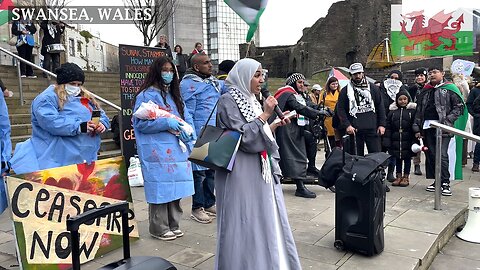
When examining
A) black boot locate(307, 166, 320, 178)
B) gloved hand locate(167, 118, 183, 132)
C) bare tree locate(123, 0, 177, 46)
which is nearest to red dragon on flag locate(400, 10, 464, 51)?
bare tree locate(123, 0, 177, 46)

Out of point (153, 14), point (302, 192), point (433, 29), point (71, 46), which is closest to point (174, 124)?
point (302, 192)

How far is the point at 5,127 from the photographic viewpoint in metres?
3.44

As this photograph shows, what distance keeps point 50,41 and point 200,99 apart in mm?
8063

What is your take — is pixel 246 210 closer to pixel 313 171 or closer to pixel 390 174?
pixel 313 171

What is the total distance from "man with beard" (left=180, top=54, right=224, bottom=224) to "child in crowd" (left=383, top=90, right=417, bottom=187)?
9.97ft

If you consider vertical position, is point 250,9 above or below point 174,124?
above

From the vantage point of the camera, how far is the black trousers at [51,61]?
1066 centimetres

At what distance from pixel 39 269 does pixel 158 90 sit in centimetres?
178

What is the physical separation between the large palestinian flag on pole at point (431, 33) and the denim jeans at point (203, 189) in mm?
26116

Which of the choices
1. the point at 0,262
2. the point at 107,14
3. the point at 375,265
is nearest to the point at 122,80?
the point at 0,262

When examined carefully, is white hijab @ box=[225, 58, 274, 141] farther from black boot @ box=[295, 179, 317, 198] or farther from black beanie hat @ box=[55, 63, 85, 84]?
black boot @ box=[295, 179, 317, 198]

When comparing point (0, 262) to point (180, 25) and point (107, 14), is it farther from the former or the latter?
point (180, 25)

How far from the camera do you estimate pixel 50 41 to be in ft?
35.1

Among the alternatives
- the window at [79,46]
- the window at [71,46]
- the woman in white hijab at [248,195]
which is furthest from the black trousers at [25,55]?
the window at [79,46]
